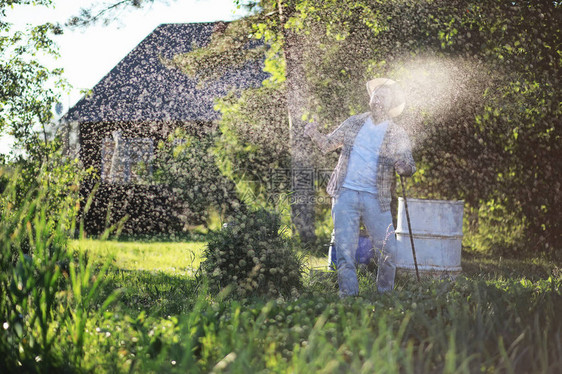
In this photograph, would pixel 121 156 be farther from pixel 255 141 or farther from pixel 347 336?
pixel 347 336

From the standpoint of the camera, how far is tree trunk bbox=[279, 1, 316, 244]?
27.8 feet

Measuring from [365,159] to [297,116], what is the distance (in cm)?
403

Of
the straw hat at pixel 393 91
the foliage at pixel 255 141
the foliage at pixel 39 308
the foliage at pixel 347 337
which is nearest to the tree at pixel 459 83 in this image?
the foliage at pixel 255 141

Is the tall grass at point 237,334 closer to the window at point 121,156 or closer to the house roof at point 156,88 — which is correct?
the house roof at point 156,88

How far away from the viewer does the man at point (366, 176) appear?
4.60 m

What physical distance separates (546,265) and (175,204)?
780 centimetres

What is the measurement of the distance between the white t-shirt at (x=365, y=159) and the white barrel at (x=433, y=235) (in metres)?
1.64

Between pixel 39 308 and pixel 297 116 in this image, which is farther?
pixel 297 116

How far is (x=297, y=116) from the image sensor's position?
852cm

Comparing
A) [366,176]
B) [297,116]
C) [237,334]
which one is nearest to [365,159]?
[366,176]

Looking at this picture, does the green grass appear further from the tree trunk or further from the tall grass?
the tall grass

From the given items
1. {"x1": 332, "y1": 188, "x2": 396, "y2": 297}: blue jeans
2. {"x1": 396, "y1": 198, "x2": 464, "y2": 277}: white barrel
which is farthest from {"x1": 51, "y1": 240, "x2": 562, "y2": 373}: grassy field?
{"x1": 396, "y1": 198, "x2": 464, "y2": 277}: white barrel

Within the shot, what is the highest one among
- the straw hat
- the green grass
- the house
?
the house

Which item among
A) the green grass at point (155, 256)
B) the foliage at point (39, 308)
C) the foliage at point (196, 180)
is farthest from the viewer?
the foliage at point (196, 180)
